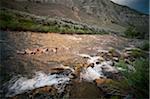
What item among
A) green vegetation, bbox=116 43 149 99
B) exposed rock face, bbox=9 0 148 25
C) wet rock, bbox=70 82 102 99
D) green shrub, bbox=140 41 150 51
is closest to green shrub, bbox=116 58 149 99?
green vegetation, bbox=116 43 149 99

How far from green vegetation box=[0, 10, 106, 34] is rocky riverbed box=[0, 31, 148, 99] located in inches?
2.2

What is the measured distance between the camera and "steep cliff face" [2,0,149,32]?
125 inches

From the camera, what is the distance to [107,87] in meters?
3.08

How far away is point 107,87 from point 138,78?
34 cm

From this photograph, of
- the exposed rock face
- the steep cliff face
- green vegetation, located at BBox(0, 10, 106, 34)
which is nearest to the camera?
green vegetation, located at BBox(0, 10, 106, 34)

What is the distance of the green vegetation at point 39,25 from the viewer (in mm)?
3071

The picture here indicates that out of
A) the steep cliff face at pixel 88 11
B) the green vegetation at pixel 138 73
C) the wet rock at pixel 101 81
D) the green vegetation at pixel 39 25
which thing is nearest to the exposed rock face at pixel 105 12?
the steep cliff face at pixel 88 11

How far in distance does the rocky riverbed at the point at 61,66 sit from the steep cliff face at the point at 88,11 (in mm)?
199

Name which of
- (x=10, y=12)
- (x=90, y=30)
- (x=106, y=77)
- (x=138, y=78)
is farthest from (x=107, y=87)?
(x=10, y=12)

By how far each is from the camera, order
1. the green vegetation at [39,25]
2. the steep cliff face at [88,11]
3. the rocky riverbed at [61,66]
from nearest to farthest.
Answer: the rocky riverbed at [61,66] < the green vegetation at [39,25] < the steep cliff face at [88,11]

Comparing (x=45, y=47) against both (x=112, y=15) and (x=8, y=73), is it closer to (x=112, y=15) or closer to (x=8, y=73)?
(x=8, y=73)

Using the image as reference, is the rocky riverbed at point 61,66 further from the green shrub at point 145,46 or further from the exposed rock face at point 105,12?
the exposed rock face at point 105,12

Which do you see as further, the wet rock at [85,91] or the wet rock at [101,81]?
the wet rock at [101,81]

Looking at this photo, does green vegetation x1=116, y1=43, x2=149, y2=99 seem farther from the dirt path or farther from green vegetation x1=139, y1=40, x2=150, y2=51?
the dirt path
